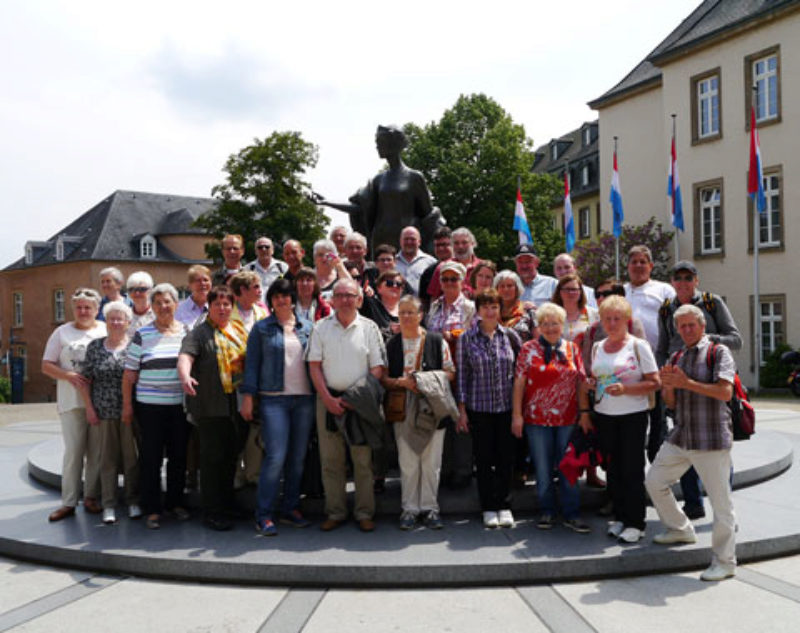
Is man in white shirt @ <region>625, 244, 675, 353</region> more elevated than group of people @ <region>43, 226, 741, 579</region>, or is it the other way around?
man in white shirt @ <region>625, 244, 675, 353</region>

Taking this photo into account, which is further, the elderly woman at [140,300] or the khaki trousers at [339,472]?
the elderly woman at [140,300]

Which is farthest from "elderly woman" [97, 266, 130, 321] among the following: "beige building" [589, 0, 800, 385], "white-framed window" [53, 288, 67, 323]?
"white-framed window" [53, 288, 67, 323]

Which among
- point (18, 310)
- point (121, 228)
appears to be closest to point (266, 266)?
point (121, 228)

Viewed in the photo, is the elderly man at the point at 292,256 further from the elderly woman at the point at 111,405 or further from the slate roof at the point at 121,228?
the slate roof at the point at 121,228

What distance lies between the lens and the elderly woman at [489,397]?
5.31 metres

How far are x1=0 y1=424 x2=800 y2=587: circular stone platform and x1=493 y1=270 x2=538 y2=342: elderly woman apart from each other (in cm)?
137

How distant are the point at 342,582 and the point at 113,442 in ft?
8.03

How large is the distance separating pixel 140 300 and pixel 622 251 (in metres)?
23.5

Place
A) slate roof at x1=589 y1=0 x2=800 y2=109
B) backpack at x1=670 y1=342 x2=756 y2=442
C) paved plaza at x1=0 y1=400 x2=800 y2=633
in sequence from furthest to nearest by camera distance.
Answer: slate roof at x1=589 y1=0 x2=800 y2=109 < backpack at x1=670 y1=342 x2=756 y2=442 < paved plaza at x1=0 y1=400 x2=800 y2=633

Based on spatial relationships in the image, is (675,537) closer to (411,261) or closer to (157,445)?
(411,261)

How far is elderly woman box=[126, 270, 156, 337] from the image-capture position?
20.5 feet

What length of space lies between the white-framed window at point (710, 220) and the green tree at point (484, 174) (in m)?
9.00

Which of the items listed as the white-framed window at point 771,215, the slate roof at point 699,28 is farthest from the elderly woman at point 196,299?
the slate roof at point 699,28

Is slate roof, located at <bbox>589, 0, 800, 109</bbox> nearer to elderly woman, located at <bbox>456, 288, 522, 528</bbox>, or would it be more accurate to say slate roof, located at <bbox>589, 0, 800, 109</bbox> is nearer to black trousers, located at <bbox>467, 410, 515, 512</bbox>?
elderly woman, located at <bbox>456, 288, 522, 528</bbox>
